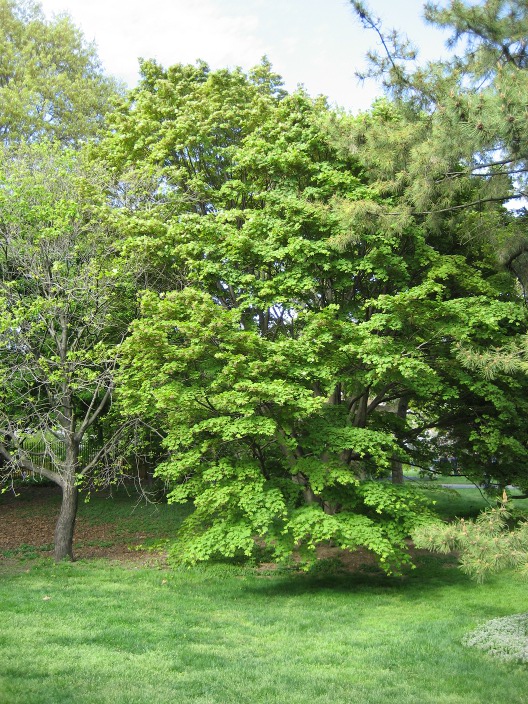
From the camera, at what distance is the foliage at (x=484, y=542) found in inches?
223

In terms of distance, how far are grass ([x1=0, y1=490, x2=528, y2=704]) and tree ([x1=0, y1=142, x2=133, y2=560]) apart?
252 centimetres

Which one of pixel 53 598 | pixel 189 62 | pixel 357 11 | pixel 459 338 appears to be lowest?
pixel 53 598

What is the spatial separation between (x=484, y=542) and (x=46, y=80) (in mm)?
22582

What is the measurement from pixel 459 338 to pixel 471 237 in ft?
5.54

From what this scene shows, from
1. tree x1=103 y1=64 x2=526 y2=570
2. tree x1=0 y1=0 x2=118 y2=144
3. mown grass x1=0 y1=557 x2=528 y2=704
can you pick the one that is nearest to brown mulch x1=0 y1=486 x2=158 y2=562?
mown grass x1=0 y1=557 x2=528 y2=704

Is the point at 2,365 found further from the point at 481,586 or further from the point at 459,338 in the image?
the point at 481,586

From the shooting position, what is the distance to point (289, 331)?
44.7 ft

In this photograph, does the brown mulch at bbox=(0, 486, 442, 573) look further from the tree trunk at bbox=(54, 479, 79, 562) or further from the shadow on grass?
the tree trunk at bbox=(54, 479, 79, 562)

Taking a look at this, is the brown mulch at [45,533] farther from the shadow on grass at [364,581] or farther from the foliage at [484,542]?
the foliage at [484,542]

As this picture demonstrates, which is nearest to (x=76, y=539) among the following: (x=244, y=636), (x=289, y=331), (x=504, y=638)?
(x=289, y=331)

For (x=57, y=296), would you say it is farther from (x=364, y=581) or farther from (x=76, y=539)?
(x=364, y=581)

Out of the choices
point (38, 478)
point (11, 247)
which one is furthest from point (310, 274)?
point (38, 478)

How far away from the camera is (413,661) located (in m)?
6.81

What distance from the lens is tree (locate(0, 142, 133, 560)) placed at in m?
11.4
